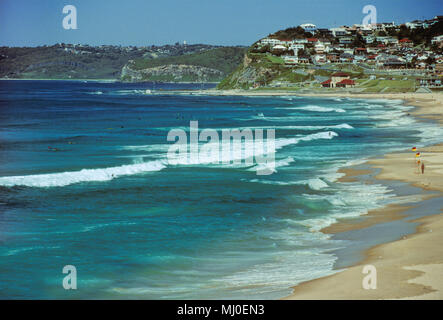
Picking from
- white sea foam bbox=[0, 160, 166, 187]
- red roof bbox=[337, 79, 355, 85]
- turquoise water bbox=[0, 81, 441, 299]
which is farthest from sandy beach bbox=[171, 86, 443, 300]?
red roof bbox=[337, 79, 355, 85]

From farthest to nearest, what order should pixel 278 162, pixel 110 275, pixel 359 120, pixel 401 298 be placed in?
pixel 359 120 < pixel 278 162 < pixel 110 275 < pixel 401 298

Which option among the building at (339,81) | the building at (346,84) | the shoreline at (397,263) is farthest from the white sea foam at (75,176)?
the building at (339,81)

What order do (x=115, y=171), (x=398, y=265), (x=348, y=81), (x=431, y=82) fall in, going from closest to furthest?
1. (x=398, y=265)
2. (x=115, y=171)
3. (x=431, y=82)
4. (x=348, y=81)

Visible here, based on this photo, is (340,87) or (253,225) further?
(340,87)

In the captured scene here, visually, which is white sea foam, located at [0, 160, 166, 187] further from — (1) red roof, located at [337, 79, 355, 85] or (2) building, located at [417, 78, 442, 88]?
(1) red roof, located at [337, 79, 355, 85]

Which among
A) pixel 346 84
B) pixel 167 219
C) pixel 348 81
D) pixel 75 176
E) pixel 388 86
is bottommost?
pixel 167 219

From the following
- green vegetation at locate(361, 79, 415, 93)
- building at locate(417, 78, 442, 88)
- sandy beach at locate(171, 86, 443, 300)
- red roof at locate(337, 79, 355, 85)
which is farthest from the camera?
red roof at locate(337, 79, 355, 85)

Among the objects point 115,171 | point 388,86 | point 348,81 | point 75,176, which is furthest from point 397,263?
point 348,81

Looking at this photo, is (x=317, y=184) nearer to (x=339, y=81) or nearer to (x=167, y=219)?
(x=167, y=219)

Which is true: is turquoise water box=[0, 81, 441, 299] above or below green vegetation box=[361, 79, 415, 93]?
below

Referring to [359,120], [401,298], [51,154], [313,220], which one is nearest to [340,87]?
[359,120]

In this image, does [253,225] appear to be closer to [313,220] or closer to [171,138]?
[313,220]
